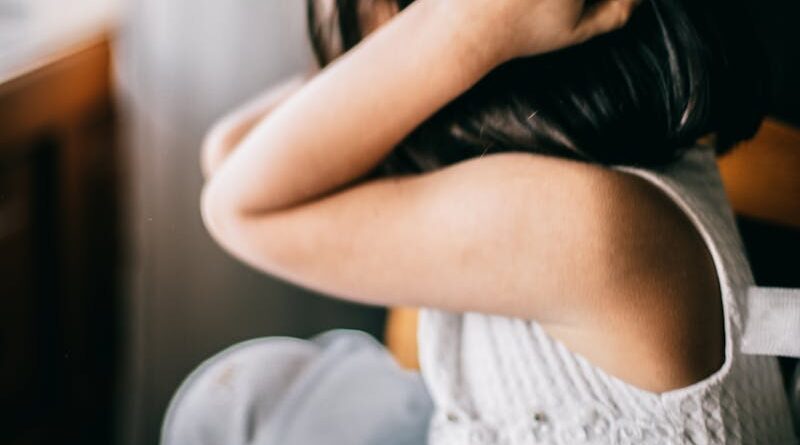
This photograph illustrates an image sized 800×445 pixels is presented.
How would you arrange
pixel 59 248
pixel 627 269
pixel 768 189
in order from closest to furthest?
pixel 627 269 → pixel 768 189 → pixel 59 248

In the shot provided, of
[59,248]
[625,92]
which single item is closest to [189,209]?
[59,248]

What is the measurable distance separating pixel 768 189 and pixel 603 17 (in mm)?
176

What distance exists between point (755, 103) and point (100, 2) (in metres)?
0.48

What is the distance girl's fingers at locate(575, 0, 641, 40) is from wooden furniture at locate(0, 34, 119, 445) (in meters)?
0.39

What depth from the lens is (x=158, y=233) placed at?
519 mm

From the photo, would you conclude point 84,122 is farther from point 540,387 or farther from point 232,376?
point 540,387

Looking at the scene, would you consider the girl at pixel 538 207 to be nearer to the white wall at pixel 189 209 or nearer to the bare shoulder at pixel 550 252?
the bare shoulder at pixel 550 252

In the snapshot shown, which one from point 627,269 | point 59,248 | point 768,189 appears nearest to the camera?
point 627,269

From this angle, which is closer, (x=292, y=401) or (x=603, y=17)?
(x=603, y=17)

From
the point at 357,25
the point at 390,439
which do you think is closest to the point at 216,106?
the point at 357,25

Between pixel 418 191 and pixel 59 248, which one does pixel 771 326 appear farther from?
pixel 59 248

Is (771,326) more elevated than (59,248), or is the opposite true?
(59,248)

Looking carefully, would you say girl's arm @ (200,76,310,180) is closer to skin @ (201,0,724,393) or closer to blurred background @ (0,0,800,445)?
blurred background @ (0,0,800,445)

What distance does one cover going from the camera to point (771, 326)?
32cm
